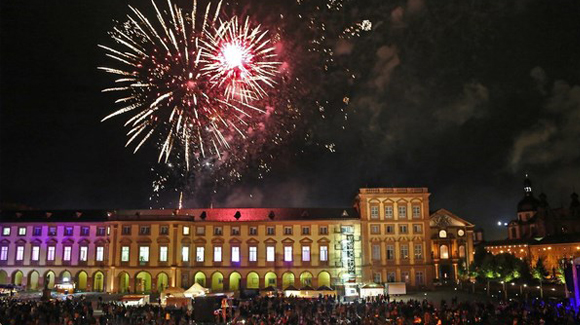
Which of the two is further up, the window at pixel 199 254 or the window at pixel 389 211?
the window at pixel 389 211

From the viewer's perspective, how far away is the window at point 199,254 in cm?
6294

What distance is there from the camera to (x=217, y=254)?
6306 centimetres

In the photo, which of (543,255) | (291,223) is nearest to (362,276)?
(291,223)

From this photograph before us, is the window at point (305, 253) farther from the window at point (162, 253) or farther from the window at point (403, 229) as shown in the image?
the window at point (162, 253)

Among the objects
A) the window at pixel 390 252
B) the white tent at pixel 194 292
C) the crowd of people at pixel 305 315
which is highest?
the window at pixel 390 252

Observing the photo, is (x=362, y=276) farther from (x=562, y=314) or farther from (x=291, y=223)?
(x=562, y=314)

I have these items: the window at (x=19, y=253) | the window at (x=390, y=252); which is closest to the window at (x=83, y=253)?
the window at (x=19, y=253)

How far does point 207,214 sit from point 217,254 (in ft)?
16.8

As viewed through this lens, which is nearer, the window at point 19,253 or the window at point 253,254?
the window at point 253,254

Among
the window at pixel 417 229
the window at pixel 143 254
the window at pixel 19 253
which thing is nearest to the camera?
the window at pixel 143 254

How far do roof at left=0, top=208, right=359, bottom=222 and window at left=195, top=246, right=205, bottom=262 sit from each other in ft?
11.2

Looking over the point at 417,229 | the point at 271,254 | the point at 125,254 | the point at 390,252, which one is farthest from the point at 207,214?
the point at 417,229

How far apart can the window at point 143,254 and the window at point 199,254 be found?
5.53 meters

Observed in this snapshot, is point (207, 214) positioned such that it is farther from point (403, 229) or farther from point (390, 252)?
point (403, 229)
